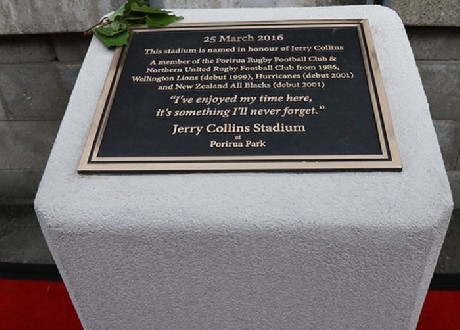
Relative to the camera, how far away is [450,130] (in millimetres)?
3311

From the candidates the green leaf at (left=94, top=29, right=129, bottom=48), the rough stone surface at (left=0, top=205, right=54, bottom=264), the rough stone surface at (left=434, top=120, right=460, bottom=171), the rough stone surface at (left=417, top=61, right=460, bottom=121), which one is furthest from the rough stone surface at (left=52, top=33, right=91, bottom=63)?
the rough stone surface at (left=434, top=120, right=460, bottom=171)

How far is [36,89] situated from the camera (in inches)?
132

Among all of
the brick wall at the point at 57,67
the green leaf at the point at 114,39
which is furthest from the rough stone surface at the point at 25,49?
the green leaf at the point at 114,39

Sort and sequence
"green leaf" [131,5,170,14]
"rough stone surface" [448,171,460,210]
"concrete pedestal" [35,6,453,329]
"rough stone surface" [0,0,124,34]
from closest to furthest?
1. "concrete pedestal" [35,6,453,329]
2. "green leaf" [131,5,170,14]
3. "rough stone surface" [0,0,124,34]
4. "rough stone surface" [448,171,460,210]

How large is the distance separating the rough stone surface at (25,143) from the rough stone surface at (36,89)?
2.4 inches

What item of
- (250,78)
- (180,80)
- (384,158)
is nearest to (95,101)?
(180,80)

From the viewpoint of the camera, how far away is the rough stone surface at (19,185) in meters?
3.72

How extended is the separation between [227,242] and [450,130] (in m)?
2.27

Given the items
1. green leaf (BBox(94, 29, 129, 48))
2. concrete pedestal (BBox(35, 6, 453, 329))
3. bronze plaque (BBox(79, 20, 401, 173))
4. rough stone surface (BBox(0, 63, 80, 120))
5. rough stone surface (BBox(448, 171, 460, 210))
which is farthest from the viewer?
rough stone surface (BBox(448, 171, 460, 210))

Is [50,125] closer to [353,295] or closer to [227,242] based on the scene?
[227,242]

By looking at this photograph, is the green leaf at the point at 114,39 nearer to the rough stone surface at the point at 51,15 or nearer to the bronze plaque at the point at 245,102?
the bronze plaque at the point at 245,102

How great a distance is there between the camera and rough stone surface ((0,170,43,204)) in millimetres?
3716

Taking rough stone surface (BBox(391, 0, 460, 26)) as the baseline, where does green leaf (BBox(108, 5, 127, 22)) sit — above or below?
below

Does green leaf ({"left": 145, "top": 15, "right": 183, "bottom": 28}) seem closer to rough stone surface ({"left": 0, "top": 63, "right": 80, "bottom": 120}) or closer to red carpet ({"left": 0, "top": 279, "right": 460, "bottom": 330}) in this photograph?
rough stone surface ({"left": 0, "top": 63, "right": 80, "bottom": 120})
